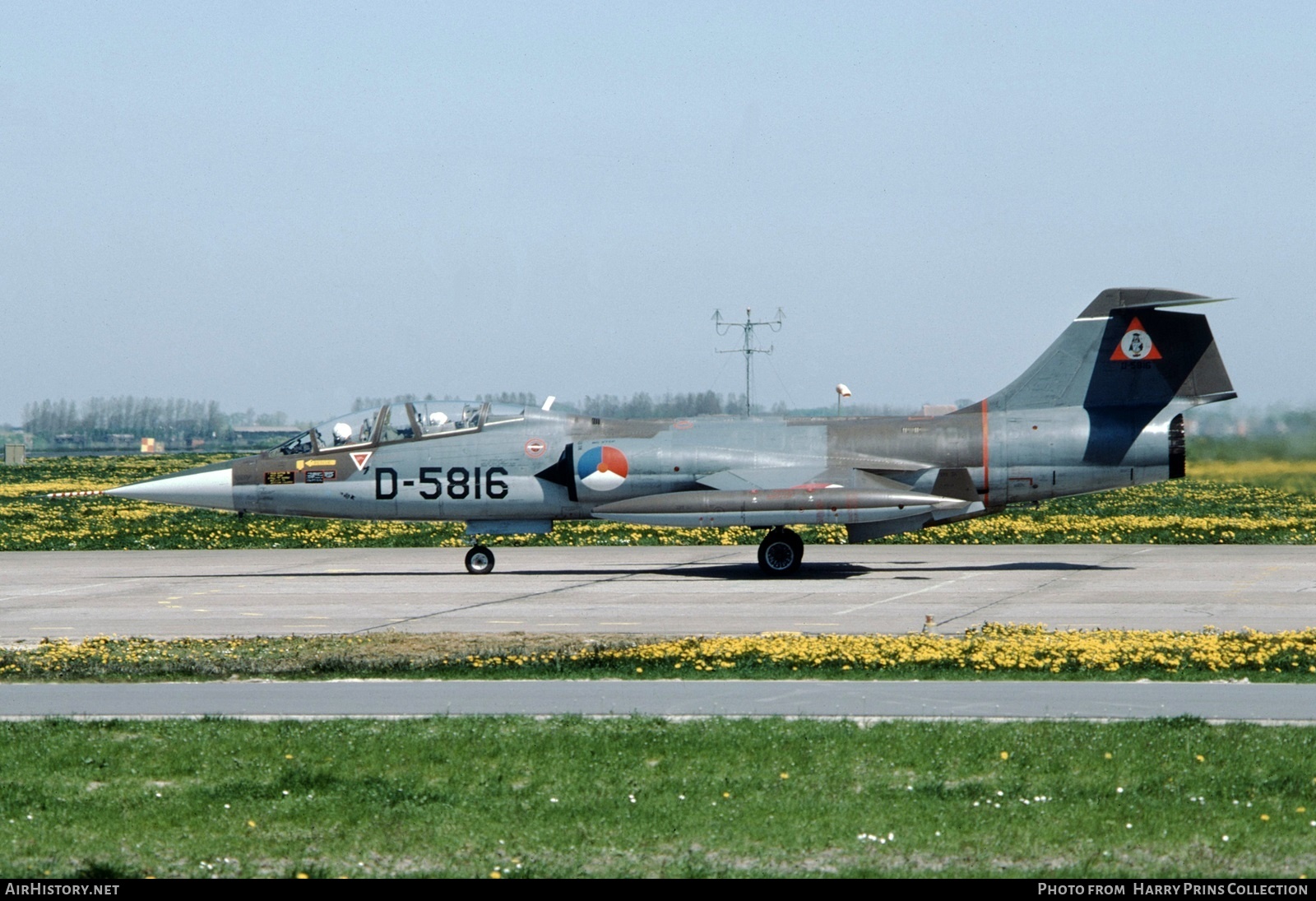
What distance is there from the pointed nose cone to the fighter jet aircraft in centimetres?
4

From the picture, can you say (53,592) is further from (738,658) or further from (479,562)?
(738,658)

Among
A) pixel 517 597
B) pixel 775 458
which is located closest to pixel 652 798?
pixel 517 597

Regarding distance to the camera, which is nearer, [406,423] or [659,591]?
[659,591]

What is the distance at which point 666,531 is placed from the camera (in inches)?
1474

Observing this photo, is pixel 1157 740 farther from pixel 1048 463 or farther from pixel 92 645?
pixel 1048 463

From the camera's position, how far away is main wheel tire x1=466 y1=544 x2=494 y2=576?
2719 cm

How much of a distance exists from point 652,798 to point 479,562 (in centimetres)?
1835

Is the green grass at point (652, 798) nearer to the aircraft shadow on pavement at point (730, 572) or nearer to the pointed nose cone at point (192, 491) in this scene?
the aircraft shadow on pavement at point (730, 572)

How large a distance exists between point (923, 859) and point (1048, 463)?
19030 mm

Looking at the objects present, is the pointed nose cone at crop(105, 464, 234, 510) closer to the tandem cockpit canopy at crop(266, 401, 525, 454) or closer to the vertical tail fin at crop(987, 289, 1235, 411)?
the tandem cockpit canopy at crop(266, 401, 525, 454)

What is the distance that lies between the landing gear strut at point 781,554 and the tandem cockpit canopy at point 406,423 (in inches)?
213

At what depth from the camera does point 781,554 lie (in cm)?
2591

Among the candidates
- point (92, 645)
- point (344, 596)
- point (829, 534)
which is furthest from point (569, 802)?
point (829, 534)

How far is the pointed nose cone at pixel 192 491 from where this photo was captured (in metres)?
27.2
